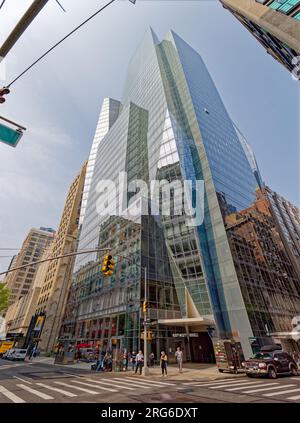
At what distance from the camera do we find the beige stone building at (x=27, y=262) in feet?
388

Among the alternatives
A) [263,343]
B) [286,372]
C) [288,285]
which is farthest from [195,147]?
[286,372]

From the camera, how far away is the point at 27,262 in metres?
128

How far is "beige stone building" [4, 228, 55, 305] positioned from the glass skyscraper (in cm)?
8418

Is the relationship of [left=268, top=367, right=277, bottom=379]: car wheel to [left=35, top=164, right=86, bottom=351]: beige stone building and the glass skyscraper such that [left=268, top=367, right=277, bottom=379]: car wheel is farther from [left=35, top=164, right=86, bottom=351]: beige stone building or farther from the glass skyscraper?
[left=35, top=164, right=86, bottom=351]: beige stone building

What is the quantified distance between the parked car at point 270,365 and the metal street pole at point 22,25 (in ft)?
62.9

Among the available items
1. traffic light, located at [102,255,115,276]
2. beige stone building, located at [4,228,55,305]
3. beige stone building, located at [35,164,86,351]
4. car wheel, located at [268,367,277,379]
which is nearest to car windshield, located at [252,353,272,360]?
car wheel, located at [268,367,277,379]

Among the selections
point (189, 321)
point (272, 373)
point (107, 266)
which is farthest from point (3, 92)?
point (189, 321)

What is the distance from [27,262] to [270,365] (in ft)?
450

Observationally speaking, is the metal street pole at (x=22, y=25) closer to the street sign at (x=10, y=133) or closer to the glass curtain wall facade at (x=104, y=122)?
the street sign at (x=10, y=133)

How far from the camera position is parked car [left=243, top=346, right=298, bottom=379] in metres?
14.6

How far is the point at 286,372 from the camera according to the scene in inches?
634

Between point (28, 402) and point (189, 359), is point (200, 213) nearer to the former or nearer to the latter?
point (189, 359)

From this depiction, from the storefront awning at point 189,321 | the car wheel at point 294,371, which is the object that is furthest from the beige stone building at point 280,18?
the storefront awning at point 189,321

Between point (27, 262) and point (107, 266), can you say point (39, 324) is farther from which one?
point (27, 262)
